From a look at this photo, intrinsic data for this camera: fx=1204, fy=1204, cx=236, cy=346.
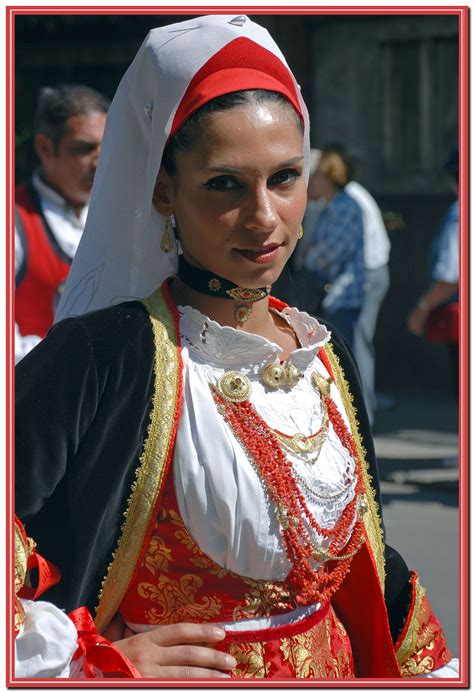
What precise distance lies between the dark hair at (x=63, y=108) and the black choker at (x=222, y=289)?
2.88m

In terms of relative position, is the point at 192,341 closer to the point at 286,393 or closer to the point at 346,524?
the point at 286,393

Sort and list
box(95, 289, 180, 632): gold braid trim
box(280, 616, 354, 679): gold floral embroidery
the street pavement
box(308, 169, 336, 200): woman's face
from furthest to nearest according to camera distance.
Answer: box(308, 169, 336, 200): woman's face
the street pavement
box(280, 616, 354, 679): gold floral embroidery
box(95, 289, 180, 632): gold braid trim

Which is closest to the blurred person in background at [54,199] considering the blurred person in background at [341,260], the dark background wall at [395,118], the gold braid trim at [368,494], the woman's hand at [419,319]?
the gold braid trim at [368,494]

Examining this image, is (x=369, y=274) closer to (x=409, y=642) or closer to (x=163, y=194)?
(x=409, y=642)

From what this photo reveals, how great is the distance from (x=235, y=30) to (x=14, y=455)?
2.60ft

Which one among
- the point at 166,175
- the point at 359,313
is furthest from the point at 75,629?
the point at 359,313

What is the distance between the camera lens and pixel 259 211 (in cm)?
195

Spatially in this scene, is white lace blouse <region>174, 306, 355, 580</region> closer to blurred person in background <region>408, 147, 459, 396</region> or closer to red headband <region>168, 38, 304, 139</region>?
red headband <region>168, 38, 304, 139</region>

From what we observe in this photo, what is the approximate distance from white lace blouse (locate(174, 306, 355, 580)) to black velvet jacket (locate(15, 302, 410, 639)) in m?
0.10

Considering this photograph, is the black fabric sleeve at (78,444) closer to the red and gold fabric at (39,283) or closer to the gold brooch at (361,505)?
the gold brooch at (361,505)

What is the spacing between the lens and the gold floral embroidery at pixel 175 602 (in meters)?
1.98

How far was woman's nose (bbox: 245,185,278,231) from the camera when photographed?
1.95 metres

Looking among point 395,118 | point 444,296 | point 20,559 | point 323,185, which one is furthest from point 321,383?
point 395,118

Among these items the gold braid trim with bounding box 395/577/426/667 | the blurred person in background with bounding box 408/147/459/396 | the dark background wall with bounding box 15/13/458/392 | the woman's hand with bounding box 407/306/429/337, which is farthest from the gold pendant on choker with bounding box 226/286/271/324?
the dark background wall with bounding box 15/13/458/392
